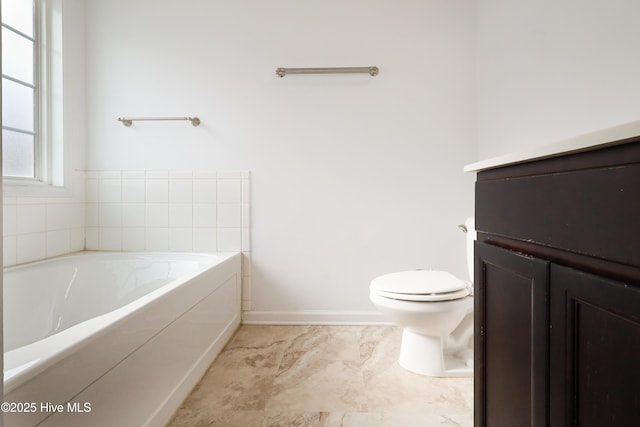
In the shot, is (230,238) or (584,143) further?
(230,238)

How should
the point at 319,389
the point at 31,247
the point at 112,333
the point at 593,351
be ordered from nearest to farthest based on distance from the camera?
the point at 593,351
the point at 112,333
the point at 319,389
the point at 31,247

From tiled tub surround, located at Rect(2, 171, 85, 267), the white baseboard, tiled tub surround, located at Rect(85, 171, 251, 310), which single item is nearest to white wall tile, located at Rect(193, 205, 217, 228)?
tiled tub surround, located at Rect(85, 171, 251, 310)

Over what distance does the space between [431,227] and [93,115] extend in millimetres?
2250

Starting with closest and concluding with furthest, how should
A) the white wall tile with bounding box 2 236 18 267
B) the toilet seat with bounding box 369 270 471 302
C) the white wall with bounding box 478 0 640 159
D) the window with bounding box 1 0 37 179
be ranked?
1. the white wall with bounding box 478 0 640 159
2. the toilet seat with bounding box 369 270 471 302
3. the white wall tile with bounding box 2 236 18 267
4. the window with bounding box 1 0 37 179

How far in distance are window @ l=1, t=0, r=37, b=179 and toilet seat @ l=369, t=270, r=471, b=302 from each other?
1.99 meters

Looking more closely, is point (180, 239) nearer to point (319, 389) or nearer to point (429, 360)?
point (319, 389)

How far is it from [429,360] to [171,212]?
169 cm

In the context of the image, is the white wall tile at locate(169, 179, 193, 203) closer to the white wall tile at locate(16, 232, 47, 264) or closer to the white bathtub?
the white bathtub

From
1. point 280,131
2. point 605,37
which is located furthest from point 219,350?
point 605,37

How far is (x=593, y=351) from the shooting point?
46 centimetres

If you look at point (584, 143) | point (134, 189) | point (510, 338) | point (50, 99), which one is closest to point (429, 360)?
point (510, 338)

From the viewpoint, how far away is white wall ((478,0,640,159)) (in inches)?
41.0

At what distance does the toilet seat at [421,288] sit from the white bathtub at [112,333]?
0.83m

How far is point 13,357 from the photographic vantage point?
0.66 m
